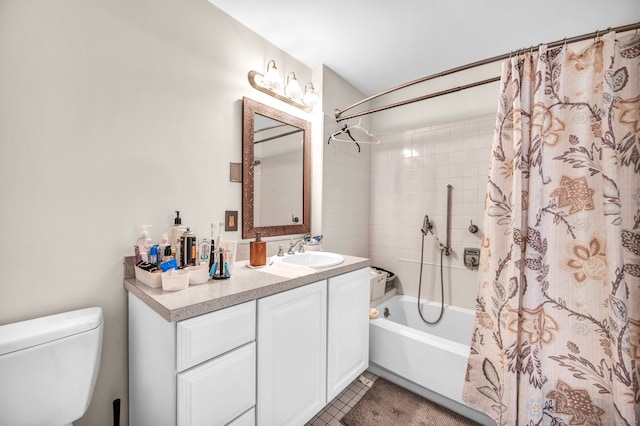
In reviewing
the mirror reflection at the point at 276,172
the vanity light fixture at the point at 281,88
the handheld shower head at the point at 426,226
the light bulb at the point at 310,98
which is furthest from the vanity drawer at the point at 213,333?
the handheld shower head at the point at 426,226

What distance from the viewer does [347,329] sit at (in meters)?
1.57

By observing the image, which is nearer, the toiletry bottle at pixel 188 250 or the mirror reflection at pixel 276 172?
the toiletry bottle at pixel 188 250

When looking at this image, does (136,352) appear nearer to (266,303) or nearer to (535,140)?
(266,303)

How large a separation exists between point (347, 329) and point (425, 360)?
548mm

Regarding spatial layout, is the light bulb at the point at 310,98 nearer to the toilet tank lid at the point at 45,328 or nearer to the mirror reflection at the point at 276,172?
the mirror reflection at the point at 276,172

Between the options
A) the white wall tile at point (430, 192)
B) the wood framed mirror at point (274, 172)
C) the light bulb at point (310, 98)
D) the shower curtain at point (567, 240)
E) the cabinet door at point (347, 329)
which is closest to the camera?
the shower curtain at point (567, 240)

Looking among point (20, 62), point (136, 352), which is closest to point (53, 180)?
point (20, 62)

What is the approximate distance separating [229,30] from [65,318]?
1.72 metres

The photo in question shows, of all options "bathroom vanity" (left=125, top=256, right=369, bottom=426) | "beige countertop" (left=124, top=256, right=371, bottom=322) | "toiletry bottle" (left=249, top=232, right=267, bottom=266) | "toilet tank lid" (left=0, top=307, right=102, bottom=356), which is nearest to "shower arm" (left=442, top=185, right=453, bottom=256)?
"bathroom vanity" (left=125, top=256, right=369, bottom=426)

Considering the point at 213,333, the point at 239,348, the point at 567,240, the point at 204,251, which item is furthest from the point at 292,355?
the point at 567,240

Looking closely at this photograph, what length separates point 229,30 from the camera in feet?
5.20

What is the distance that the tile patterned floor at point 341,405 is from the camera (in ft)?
4.84

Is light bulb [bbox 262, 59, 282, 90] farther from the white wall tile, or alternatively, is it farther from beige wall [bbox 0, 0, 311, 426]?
the white wall tile

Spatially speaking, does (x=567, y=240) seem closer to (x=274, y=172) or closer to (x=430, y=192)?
(x=430, y=192)
